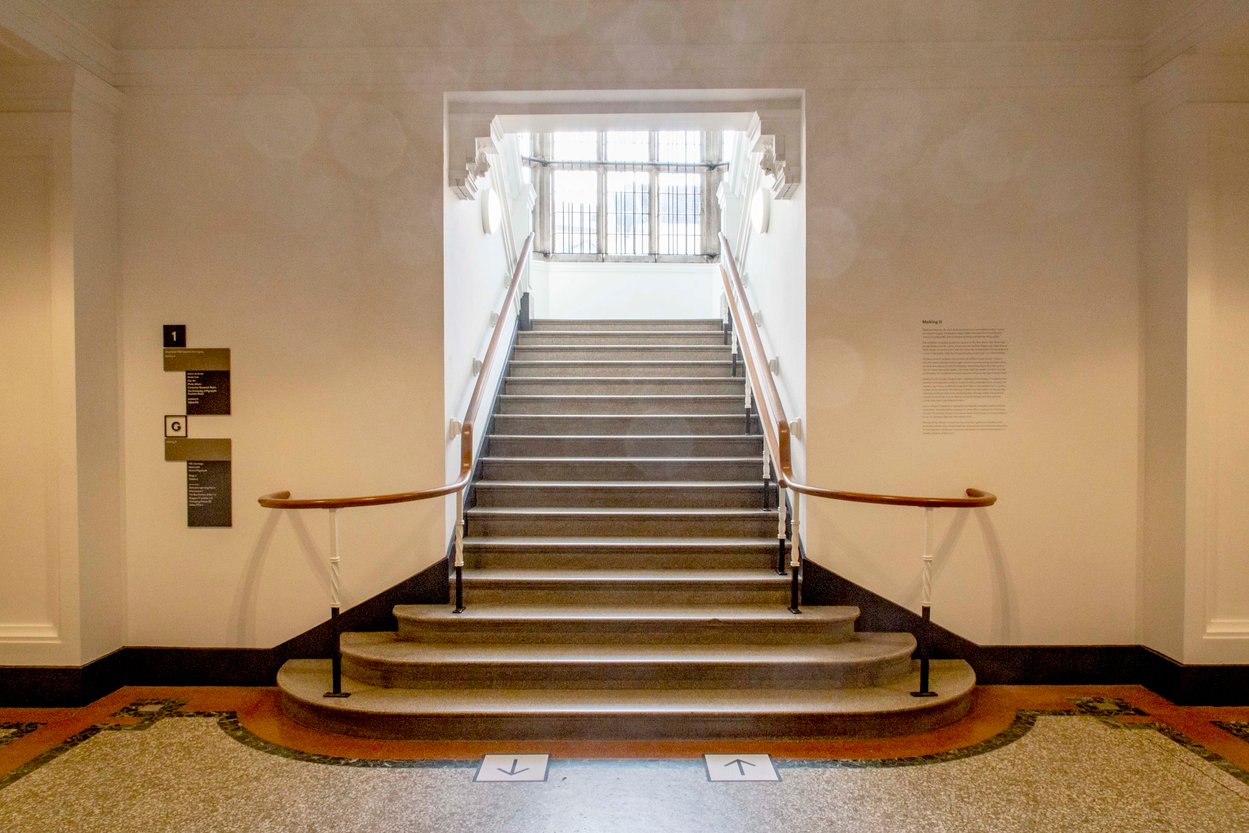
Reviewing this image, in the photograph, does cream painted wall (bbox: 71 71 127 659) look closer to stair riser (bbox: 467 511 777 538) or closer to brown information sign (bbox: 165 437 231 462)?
brown information sign (bbox: 165 437 231 462)

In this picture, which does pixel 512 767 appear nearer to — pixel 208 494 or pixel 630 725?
pixel 630 725

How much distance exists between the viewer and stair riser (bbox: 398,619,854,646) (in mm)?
4027

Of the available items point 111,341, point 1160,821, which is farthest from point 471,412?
point 1160,821

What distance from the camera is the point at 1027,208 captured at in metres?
4.29

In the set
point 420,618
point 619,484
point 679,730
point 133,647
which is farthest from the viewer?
point 619,484

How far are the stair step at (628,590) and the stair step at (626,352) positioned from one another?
300 cm

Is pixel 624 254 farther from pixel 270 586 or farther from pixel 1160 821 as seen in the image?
pixel 1160 821

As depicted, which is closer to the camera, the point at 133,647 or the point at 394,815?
the point at 394,815

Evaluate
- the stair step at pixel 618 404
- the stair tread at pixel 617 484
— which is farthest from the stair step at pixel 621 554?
the stair step at pixel 618 404

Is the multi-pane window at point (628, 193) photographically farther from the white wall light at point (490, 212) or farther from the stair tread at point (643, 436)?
the stair tread at point (643, 436)

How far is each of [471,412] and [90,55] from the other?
2.82m

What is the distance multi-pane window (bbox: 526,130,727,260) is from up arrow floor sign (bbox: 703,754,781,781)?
8341 millimetres

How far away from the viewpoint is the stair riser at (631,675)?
3.77 metres

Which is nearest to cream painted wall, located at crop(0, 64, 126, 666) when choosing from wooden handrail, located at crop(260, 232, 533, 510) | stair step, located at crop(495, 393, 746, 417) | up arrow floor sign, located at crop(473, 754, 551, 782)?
wooden handrail, located at crop(260, 232, 533, 510)
